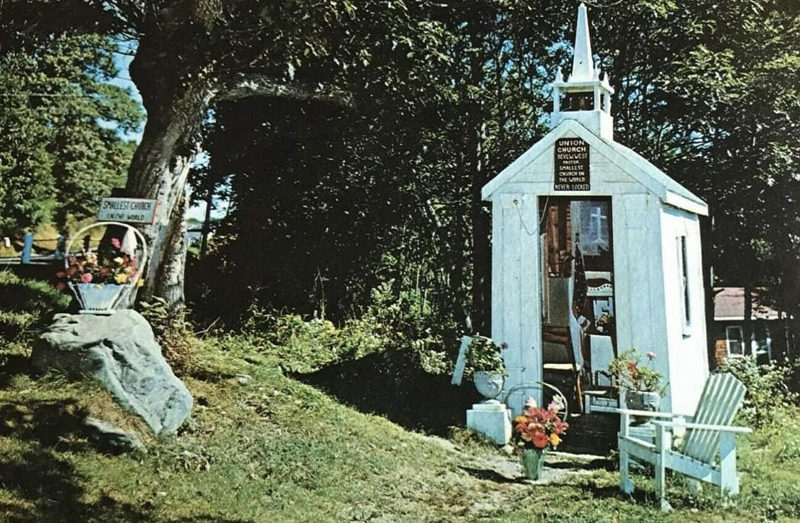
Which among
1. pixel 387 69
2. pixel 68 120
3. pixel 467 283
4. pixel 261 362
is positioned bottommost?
pixel 261 362

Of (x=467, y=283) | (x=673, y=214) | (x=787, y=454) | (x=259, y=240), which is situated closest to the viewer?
(x=787, y=454)

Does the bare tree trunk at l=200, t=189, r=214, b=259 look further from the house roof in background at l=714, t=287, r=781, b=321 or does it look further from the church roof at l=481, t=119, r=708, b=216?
the house roof in background at l=714, t=287, r=781, b=321

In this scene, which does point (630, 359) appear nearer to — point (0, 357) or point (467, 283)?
point (0, 357)

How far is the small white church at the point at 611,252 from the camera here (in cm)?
902

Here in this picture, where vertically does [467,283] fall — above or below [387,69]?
below

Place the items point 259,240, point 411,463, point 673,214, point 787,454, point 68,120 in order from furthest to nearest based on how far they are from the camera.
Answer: point 68,120, point 259,240, point 673,214, point 787,454, point 411,463

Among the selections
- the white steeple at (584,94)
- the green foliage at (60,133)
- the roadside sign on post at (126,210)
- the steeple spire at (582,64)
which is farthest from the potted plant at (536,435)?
the green foliage at (60,133)

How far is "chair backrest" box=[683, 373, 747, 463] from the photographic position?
6.52 metres

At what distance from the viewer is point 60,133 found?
106ft

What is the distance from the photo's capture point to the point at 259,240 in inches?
581

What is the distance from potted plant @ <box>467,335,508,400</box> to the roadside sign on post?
474 centimetres

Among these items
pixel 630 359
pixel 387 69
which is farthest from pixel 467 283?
pixel 630 359

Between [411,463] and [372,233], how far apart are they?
8887mm

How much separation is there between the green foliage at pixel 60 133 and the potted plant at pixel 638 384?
23.2m
